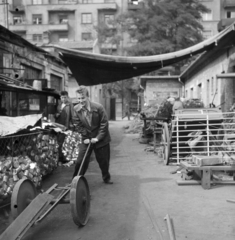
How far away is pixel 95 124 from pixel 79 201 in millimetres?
2227

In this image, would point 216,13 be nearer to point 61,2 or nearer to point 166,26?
point 166,26

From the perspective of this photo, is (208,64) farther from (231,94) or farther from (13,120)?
(13,120)

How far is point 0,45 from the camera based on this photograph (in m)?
10.8

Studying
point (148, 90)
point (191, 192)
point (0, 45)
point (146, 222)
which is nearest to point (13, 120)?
point (146, 222)

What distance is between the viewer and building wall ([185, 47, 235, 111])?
432 inches

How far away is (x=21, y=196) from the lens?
3.85 metres

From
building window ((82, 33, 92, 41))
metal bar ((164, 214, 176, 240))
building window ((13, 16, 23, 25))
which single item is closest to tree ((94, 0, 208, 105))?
building window ((82, 33, 92, 41))

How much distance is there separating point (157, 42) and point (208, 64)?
14245mm

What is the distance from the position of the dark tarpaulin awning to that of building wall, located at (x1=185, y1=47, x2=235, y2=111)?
143cm

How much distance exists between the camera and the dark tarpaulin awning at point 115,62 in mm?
8383

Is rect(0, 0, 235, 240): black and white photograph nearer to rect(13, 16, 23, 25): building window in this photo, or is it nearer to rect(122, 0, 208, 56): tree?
rect(122, 0, 208, 56): tree

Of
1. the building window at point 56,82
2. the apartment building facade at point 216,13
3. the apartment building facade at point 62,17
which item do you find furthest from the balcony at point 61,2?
the building window at point 56,82

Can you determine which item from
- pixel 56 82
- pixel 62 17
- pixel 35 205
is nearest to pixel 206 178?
pixel 35 205

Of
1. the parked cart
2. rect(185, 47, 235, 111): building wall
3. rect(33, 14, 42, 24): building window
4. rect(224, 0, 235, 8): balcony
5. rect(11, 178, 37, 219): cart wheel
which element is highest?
rect(224, 0, 235, 8): balcony
